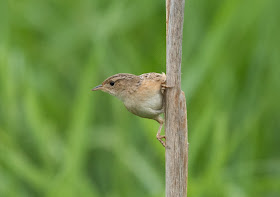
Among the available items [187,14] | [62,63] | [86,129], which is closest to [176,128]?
[86,129]

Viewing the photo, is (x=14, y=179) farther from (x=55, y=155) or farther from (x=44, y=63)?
(x=44, y=63)

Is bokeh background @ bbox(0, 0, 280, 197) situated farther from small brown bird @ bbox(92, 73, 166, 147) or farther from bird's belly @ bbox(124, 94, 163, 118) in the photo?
bird's belly @ bbox(124, 94, 163, 118)

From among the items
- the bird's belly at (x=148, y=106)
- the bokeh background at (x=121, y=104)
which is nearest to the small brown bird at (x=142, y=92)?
the bird's belly at (x=148, y=106)

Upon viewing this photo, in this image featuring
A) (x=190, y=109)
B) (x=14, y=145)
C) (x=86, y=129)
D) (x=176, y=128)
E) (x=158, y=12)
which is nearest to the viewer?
(x=176, y=128)

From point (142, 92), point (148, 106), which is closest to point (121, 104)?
point (142, 92)

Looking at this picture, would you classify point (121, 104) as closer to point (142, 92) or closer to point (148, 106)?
point (142, 92)

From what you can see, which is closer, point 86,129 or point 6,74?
point 86,129
